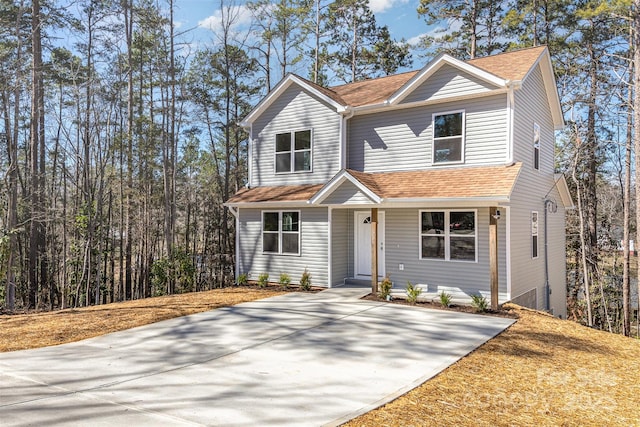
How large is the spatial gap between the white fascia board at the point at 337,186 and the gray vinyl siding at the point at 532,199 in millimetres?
3611

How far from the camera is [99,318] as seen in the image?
889 cm

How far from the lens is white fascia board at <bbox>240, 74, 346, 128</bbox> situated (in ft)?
42.3

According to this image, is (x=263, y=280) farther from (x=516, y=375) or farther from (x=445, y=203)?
(x=516, y=375)

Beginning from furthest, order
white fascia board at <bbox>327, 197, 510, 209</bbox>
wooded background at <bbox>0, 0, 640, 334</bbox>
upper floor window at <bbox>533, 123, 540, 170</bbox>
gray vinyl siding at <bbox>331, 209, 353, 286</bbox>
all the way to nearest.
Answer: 1. wooded background at <bbox>0, 0, 640, 334</bbox>
2. gray vinyl siding at <bbox>331, 209, 353, 286</bbox>
3. upper floor window at <bbox>533, 123, 540, 170</bbox>
4. white fascia board at <bbox>327, 197, 510, 209</bbox>

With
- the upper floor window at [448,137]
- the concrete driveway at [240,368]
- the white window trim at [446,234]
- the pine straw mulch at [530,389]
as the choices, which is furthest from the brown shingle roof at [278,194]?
the pine straw mulch at [530,389]

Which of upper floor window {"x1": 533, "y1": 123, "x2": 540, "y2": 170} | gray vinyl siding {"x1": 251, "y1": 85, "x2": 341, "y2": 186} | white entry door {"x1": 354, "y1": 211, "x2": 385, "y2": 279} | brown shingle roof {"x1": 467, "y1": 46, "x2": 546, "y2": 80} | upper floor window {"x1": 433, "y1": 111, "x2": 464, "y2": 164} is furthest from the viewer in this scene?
gray vinyl siding {"x1": 251, "y1": 85, "x2": 341, "y2": 186}

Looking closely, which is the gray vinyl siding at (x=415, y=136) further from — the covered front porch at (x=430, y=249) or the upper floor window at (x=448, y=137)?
the covered front porch at (x=430, y=249)

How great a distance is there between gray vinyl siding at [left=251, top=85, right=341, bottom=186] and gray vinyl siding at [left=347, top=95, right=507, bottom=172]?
26.5 inches

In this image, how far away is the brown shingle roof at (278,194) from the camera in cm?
1284

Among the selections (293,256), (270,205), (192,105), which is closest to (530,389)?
(293,256)

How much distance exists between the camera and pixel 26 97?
62.6 feet

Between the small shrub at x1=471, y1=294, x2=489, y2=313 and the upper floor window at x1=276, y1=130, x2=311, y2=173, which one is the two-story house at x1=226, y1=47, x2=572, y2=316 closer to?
the upper floor window at x1=276, y1=130, x2=311, y2=173

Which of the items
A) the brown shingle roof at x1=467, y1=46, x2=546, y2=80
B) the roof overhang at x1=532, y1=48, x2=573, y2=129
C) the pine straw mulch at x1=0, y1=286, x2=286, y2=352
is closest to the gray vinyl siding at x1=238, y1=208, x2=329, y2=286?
the pine straw mulch at x1=0, y1=286, x2=286, y2=352

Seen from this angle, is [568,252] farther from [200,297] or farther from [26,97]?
[26,97]
